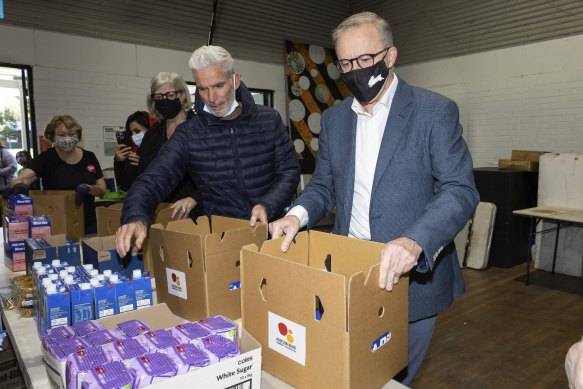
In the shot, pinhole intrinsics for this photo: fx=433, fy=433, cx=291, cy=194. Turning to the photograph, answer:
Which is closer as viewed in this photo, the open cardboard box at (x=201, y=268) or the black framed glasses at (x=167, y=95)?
the open cardboard box at (x=201, y=268)

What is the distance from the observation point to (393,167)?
135 cm

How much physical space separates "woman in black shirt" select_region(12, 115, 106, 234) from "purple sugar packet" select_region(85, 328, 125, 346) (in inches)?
78.5

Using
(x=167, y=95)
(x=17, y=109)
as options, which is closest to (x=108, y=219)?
(x=167, y=95)

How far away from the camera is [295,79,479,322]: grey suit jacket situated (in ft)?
3.98

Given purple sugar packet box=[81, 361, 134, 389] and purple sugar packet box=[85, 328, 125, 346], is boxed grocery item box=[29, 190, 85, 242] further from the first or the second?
purple sugar packet box=[81, 361, 134, 389]

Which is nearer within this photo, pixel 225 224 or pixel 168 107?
pixel 225 224

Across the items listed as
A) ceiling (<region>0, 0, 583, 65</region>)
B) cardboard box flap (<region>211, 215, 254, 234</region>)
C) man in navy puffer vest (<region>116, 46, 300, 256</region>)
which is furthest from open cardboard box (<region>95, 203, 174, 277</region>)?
ceiling (<region>0, 0, 583, 65</region>)

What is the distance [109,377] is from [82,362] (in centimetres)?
9

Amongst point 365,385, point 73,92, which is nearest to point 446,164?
point 365,385

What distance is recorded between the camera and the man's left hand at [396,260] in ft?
3.03

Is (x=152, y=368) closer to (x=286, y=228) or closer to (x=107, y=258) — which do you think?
(x=286, y=228)

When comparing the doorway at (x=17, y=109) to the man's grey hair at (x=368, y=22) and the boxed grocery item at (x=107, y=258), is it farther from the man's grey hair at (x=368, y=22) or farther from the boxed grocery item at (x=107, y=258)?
the man's grey hair at (x=368, y=22)

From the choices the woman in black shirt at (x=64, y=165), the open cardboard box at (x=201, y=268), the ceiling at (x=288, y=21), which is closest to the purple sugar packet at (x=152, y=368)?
the open cardboard box at (x=201, y=268)

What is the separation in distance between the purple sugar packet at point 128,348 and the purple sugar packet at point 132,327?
0.08 meters
